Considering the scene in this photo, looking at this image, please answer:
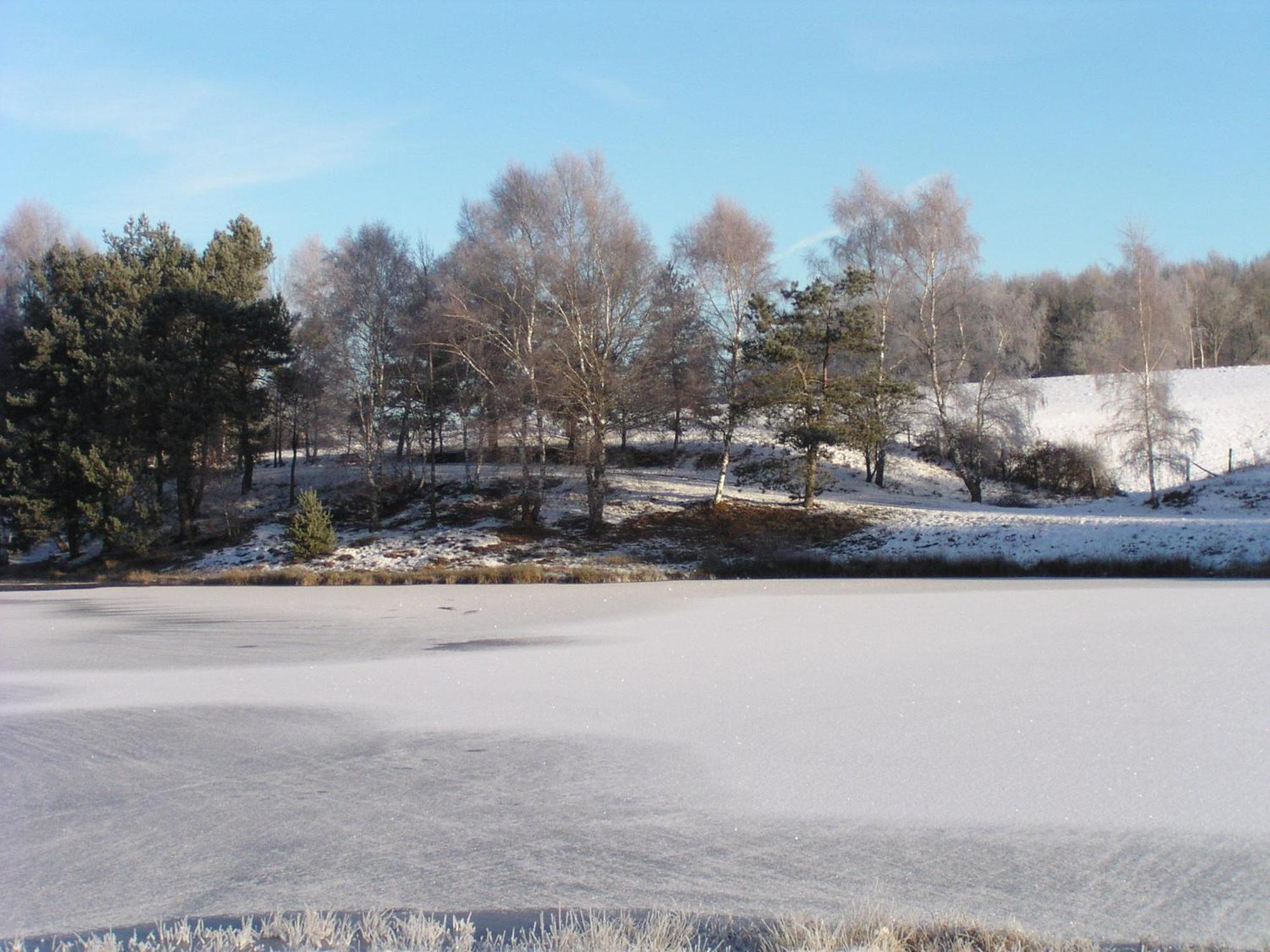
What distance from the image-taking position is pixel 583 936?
14.3 feet

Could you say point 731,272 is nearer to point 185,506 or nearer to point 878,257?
point 878,257

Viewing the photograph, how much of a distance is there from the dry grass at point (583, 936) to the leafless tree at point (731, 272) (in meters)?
26.4

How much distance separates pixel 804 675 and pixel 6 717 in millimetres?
7571

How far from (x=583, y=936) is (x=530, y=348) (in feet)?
89.0

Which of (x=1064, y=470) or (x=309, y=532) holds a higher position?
(x=1064, y=470)

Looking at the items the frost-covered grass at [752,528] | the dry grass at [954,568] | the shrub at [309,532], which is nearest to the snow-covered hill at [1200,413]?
the frost-covered grass at [752,528]

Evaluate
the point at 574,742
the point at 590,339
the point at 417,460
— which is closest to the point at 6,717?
the point at 574,742

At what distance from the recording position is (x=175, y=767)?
713 cm

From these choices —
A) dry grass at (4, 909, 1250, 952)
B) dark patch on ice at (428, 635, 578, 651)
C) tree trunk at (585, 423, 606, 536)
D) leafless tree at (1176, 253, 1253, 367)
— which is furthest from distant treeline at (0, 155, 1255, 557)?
leafless tree at (1176, 253, 1253, 367)

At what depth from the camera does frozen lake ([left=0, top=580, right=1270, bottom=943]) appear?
195 inches

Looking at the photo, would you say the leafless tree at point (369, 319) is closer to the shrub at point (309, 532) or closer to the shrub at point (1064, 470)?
the shrub at point (309, 532)

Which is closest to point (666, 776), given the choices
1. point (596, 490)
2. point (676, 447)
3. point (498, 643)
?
point (498, 643)

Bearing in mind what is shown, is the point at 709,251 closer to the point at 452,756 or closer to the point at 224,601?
the point at 224,601

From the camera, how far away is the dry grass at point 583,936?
427 cm
